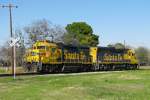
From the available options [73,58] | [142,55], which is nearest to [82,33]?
[142,55]

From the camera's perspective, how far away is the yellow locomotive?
44844 mm

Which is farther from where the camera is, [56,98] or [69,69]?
[69,69]

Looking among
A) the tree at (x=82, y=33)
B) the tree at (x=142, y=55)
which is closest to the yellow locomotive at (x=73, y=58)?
the tree at (x=82, y=33)

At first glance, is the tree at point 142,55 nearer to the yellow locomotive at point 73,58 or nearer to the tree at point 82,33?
the tree at point 82,33

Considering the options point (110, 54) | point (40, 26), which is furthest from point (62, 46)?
point (40, 26)

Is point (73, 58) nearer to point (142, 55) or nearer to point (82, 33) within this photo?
point (82, 33)

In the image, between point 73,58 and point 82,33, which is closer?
point 73,58

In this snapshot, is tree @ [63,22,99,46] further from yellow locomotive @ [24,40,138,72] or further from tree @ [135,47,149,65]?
yellow locomotive @ [24,40,138,72]

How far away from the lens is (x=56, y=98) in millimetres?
17000

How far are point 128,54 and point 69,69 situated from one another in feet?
48.4

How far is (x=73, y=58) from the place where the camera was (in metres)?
49.3

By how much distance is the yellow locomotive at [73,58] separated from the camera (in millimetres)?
44844

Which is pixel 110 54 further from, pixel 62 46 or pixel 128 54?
pixel 62 46

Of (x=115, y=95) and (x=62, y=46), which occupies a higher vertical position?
(x=62, y=46)
